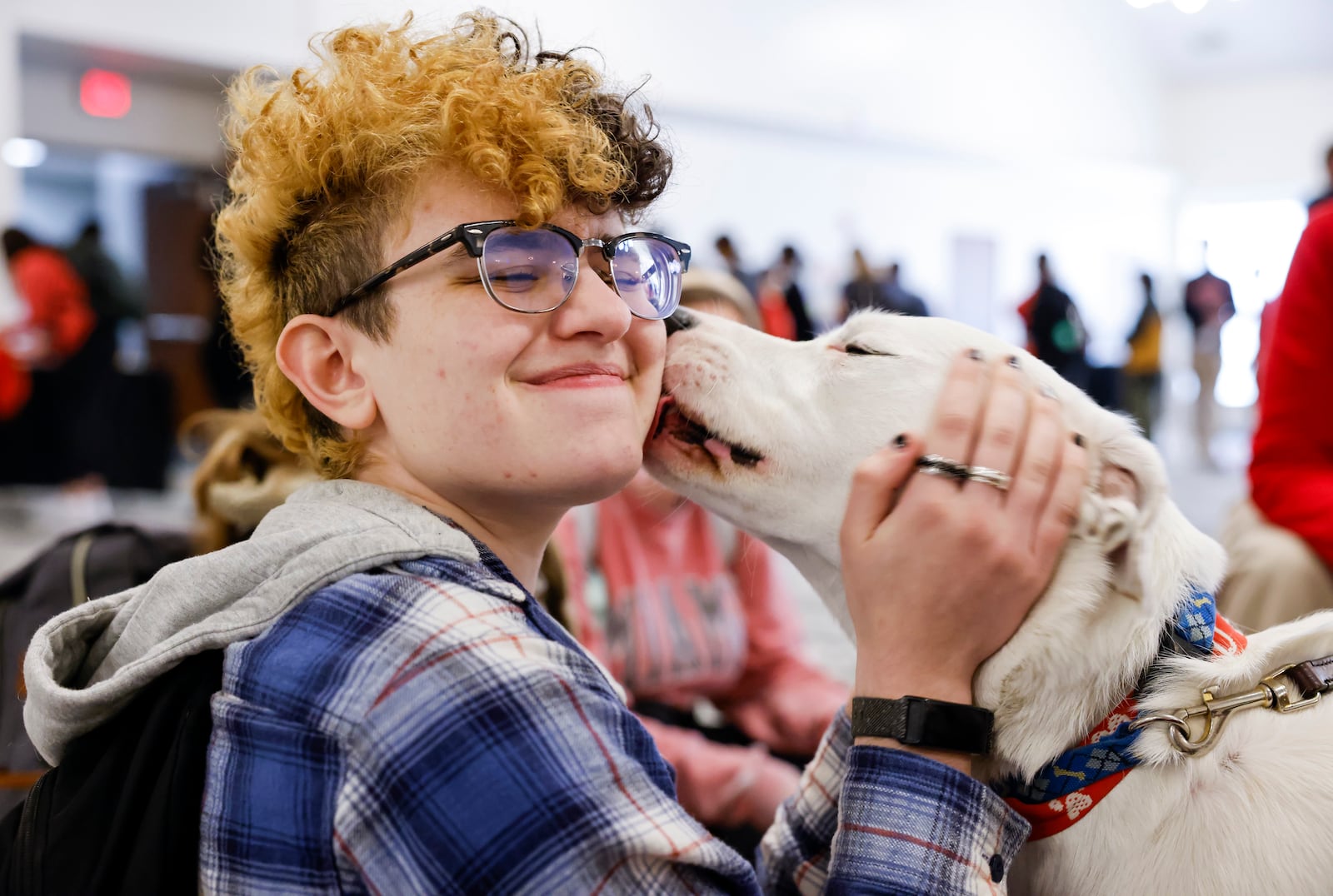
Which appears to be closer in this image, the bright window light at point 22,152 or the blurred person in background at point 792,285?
the bright window light at point 22,152

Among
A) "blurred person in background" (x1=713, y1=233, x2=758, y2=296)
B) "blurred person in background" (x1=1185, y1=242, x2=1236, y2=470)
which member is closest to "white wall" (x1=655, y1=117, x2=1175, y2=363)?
"blurred person in background" (x1=713, y1=233, x2=758, y2=296)

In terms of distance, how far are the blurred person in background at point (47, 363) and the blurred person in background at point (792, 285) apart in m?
4.58

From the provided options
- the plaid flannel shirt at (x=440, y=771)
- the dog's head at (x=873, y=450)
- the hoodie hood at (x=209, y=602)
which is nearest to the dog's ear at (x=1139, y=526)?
the dog's head at (x=873, y=450)

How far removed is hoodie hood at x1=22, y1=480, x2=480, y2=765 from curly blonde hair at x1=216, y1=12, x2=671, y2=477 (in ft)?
0.58

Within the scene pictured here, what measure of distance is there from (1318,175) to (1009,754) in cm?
1539

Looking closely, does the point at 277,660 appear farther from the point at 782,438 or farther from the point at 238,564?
the point at 782,438

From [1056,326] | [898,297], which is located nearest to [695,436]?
[898,297]

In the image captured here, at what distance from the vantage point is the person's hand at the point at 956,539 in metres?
0.95

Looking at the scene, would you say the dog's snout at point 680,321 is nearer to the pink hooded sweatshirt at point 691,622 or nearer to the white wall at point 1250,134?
the pink hooded sweatshirt at point 691,622

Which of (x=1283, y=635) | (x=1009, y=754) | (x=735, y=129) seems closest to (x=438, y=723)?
(x=1009, y=754)

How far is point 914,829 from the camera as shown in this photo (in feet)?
2.85

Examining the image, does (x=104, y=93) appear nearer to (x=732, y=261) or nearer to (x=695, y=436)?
(x=732, y=261)

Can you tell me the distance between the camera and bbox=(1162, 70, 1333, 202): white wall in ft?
46.3

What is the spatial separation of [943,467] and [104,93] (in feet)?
26.8
